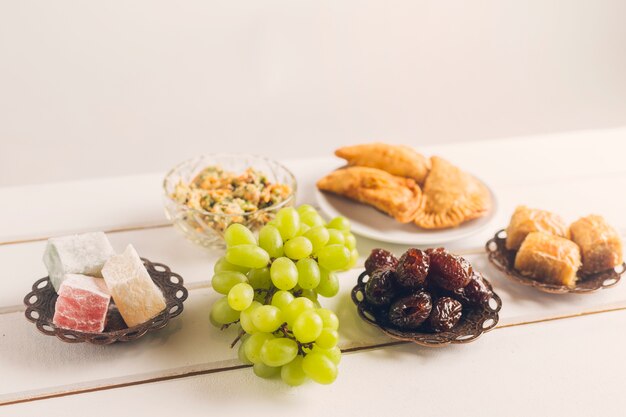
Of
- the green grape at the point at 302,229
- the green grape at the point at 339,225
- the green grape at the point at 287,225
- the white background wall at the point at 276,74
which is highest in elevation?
the green grape at the point at 287,225

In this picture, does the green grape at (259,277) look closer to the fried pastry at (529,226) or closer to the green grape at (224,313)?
the green grape at (224,313)

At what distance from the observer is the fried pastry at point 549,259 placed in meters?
1.25

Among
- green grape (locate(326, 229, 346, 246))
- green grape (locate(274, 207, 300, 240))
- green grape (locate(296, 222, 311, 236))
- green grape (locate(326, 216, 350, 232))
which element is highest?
green grape (locate(274, 207, 300, 240))

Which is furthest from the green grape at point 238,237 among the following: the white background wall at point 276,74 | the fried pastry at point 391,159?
the white background wall at point 276,74

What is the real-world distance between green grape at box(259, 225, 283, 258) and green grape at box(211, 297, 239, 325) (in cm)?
10

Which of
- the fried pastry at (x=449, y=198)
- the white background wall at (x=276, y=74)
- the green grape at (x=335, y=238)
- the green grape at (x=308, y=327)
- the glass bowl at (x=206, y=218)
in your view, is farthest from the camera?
the white background wall at (x=276, y=74)

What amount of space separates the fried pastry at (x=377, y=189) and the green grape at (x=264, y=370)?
0.54 meters

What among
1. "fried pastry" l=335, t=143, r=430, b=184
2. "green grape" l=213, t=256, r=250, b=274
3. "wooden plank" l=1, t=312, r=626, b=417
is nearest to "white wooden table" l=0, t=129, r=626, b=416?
"wooden plank" l=1, t=312, r=626, b=417

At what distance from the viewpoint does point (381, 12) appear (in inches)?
124

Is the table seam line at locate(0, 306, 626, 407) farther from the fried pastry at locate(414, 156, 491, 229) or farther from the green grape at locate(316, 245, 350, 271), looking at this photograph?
the fried pastry at locate(414, 156, 491, 229)

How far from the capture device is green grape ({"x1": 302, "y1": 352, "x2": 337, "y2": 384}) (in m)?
0.98

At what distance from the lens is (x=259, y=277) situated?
43.6 inches

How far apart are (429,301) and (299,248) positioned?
219 mm

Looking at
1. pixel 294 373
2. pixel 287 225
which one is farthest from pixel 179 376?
pixel 287 225
